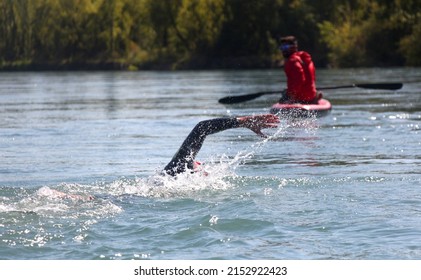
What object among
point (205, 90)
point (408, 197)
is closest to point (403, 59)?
point (205, 90)

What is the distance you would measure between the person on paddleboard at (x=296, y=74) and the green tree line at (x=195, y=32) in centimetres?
4462

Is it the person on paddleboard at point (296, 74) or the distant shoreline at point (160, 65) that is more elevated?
the person on paddleboard at point (296, 74)

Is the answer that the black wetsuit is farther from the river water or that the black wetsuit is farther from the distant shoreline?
the distant shoreline

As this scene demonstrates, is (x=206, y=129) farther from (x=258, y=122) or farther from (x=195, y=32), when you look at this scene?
(x=195, y=32)

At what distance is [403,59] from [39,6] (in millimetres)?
34884

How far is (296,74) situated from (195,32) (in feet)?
209

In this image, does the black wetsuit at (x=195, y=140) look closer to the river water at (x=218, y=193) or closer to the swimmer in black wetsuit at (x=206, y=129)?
the swimmer in black wetsuit at (x=206, y=129)

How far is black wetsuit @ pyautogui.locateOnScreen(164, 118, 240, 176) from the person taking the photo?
12086mm

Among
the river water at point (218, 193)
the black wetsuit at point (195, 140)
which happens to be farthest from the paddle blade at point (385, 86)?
the black wetsuit at point (195, 140)

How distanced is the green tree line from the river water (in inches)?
1810

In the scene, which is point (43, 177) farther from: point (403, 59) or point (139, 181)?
point (403, 59)

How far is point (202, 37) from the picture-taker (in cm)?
8388

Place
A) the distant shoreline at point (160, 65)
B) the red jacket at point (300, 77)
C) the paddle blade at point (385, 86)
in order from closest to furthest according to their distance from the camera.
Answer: the paddle blade at point (385, 86), the red jacket at point (300, 77), the distant shoreline at point (160, 65)

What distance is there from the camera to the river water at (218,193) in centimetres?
956
